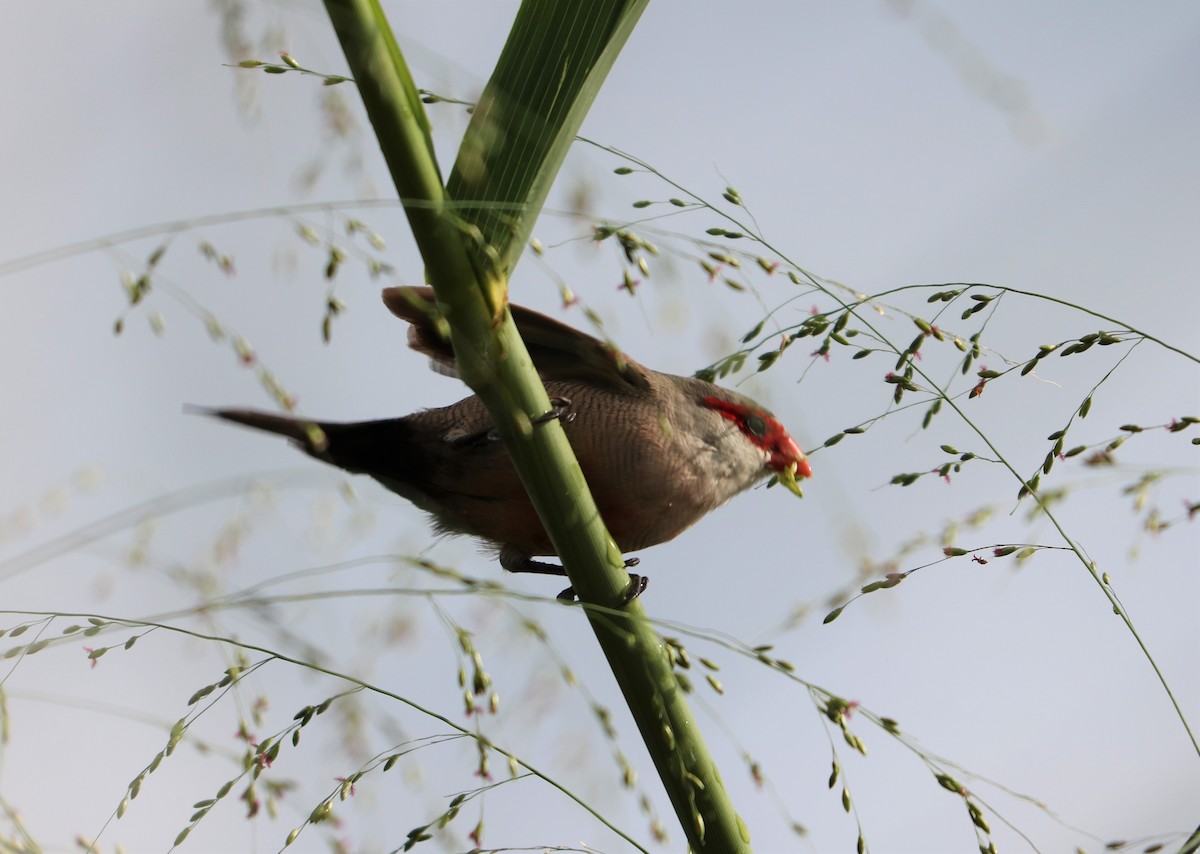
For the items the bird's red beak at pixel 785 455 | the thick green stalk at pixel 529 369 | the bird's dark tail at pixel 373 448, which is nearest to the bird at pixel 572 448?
the bird's dark tail at pixel 373 448

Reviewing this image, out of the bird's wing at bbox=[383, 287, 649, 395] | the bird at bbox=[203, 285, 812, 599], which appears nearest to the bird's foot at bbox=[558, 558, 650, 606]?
the bird at bbox=[203, 285, 812, 599]

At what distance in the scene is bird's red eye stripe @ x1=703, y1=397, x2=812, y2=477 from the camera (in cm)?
335

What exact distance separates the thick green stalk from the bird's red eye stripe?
5.03 feet

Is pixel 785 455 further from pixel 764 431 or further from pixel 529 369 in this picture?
pixel 529 369

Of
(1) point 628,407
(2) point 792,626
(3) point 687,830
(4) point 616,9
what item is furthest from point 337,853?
(1) point 628,407

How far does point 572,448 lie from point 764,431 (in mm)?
854

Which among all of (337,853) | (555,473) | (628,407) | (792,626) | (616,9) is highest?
Answer: (628,407)

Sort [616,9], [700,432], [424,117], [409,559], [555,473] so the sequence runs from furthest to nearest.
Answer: [700,432] → [555,473] → [616,9] → [424,117] → [409,559]

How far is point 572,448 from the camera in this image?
2814 millimetres

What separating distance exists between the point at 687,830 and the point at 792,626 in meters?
0.42

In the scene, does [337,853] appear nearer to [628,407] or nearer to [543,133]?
[543,133]

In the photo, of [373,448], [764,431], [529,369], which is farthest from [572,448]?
[529,369]

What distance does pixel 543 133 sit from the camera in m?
1.56

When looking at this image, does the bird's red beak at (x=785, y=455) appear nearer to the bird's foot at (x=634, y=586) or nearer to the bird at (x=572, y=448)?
the bird at (x=572, y=448)
